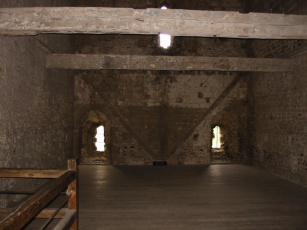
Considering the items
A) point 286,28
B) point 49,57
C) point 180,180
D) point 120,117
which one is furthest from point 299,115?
point 49,57

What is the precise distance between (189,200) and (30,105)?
3.84m

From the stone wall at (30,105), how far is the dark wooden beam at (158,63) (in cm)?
56

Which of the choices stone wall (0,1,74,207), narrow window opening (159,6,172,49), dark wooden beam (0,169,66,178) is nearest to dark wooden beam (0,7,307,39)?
stone wall (0,1,74,207)

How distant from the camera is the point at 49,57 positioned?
243 inches

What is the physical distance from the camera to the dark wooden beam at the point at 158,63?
6.33m

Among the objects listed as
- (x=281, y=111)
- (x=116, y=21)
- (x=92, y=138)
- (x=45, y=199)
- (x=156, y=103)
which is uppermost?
(x=116, y=21)

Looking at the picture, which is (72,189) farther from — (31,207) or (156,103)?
(156,103)

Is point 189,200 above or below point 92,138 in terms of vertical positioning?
below

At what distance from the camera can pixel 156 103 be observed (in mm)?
9203

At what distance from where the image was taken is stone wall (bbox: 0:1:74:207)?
418 cm

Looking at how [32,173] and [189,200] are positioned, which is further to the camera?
[189,200]

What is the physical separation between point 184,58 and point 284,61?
Answer: 2.73 metres

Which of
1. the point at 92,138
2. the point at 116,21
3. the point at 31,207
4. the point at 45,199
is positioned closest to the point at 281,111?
the point at 116,21

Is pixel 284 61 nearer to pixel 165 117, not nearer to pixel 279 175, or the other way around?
pixel 279 175
